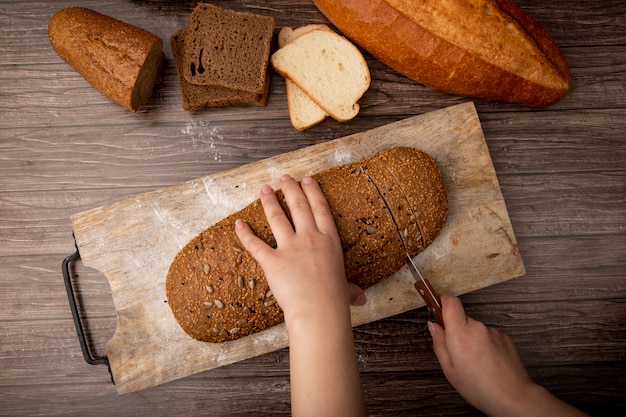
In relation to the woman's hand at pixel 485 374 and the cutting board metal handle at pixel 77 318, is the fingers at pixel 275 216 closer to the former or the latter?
the woman's hand at pixel 485 374

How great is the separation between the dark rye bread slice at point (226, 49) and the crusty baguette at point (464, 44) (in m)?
0.32

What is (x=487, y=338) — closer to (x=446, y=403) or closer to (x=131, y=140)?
(x=446, y=403)

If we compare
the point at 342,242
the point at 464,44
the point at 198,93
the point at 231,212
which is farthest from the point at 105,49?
the point at 464,44

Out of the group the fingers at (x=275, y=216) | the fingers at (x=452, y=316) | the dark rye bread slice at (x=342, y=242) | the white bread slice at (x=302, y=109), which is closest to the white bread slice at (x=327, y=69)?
the white bread slice at (x=302, y=109)

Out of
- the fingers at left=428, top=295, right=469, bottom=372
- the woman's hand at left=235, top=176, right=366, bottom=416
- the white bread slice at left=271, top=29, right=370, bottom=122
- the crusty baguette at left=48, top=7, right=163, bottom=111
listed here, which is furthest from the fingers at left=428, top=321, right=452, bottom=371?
the crusty baguette at left=48, top=7, right=163, bottom=111

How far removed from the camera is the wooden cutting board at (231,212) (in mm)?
1773

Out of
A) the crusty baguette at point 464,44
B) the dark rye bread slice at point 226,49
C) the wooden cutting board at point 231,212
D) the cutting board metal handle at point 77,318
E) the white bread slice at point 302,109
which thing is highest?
the crusty baguette at point 464,44

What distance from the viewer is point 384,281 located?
1.81 m

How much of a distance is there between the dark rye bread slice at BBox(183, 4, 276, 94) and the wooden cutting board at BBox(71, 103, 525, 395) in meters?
0.36

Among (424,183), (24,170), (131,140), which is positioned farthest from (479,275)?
(24,170)

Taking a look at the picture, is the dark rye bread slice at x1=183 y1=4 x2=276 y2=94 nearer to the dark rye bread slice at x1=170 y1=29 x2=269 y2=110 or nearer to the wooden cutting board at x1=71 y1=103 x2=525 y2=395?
the dark rye bread slice at x1=170 y1=29 x2=269 y2=110

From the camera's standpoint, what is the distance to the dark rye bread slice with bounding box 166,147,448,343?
1.55 m

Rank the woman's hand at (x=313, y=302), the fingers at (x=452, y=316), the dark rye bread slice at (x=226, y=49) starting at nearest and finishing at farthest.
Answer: the woman's hand at (x=313, y=302) < the fingers at (x=452, y=316) < the dark rye bread slice at (x=226, y=49)

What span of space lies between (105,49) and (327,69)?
872 mm
